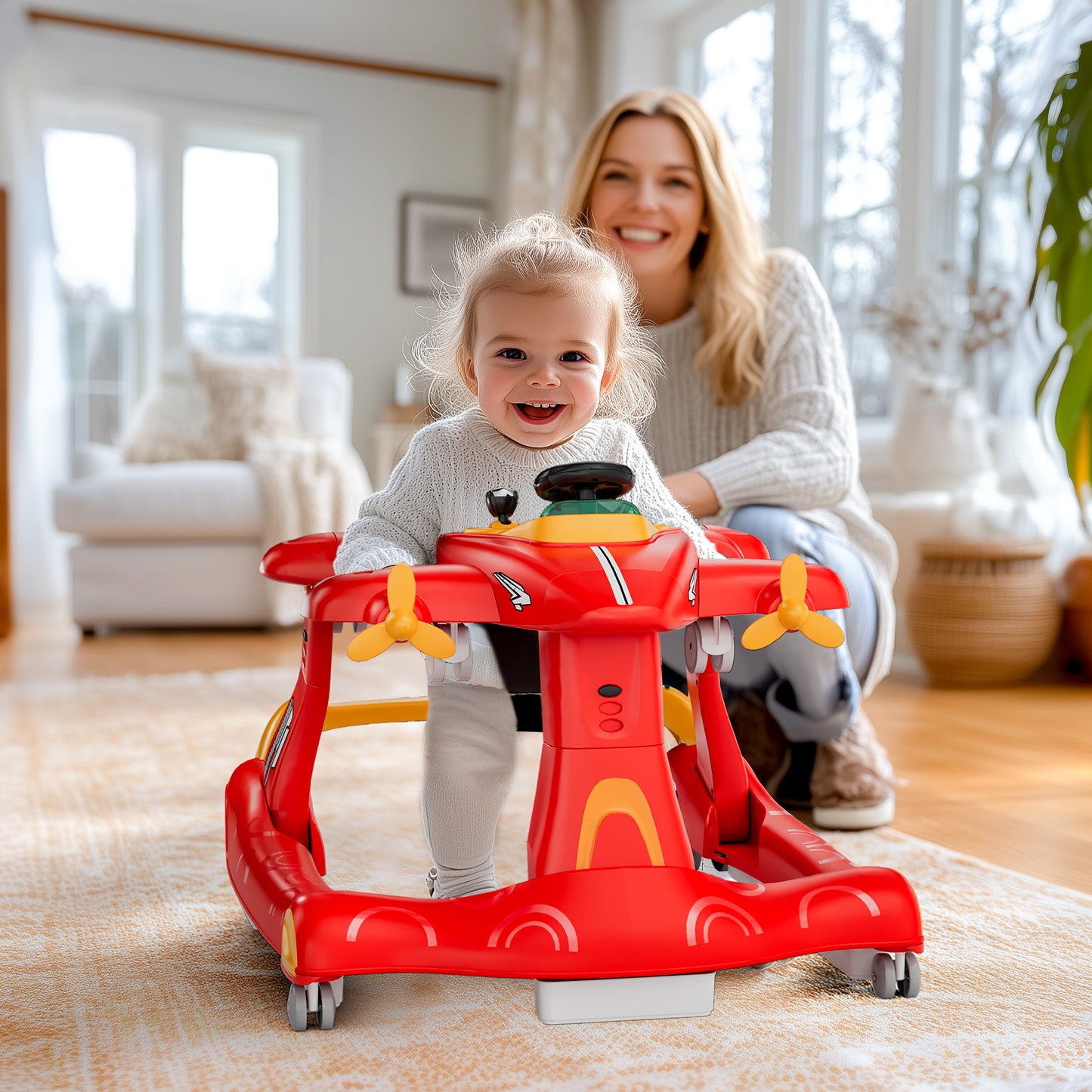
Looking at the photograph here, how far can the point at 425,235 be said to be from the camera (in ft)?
16.7

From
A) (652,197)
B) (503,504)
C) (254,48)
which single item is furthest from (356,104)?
(503,504)

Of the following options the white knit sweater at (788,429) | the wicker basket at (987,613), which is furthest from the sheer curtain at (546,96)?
the white knit sweater at (788,429)

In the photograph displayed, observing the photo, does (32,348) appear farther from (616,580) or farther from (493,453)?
(616,580)

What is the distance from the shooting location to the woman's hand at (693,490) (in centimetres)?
132

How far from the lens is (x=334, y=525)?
11.6 feet

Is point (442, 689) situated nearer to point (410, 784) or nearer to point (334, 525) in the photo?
point (410, 784)

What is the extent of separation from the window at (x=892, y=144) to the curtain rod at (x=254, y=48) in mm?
1368

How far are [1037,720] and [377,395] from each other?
3567 millimetres

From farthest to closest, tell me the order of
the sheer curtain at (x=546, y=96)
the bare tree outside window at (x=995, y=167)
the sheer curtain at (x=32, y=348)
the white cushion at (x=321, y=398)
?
the sheer curtain at (x=546, y=96) → the sheer curtain at (x=32, y=348) → the white cushion at (x=321, y=398) → the bare tree outside window at (x=995, y=167)

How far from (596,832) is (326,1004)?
21 centimetres

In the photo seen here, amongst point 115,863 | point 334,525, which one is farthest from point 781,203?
point 115,863

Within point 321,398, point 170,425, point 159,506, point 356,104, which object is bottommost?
point 159,506

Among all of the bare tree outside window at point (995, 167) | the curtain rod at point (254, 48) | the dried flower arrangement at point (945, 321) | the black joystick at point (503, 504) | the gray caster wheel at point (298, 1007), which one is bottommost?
the gray caster wheel at point (298, 1007)

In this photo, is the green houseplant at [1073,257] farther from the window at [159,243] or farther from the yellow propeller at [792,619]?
the window at [159,243]
